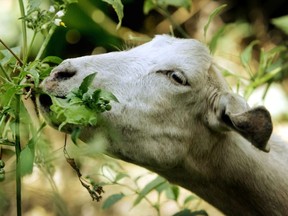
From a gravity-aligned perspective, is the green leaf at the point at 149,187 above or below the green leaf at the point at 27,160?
below

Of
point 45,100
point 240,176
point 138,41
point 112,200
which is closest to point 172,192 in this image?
point 112,200

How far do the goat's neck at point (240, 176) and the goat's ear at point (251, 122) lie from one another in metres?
0.25

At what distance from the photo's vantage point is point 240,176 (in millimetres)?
3840

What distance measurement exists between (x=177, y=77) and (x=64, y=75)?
59 centimetres

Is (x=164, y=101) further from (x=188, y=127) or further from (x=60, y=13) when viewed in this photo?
(x=60, y=13)

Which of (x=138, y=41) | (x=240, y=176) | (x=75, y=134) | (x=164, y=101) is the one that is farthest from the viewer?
(x=138, y=41)

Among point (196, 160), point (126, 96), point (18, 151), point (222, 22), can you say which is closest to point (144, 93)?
point (126, 96)

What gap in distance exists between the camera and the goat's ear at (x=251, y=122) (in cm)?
329

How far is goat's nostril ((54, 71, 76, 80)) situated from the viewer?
130 inches

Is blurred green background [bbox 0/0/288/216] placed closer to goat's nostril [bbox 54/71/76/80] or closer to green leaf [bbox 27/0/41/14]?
goat's nostril [bbox 54/71/76/80]

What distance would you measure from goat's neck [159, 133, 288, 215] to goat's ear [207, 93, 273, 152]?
25 centimetres

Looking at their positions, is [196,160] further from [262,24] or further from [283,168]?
[262,24]

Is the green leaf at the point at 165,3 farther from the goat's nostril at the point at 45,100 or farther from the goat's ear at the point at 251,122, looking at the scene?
the goat's nostril at the point at 45,100

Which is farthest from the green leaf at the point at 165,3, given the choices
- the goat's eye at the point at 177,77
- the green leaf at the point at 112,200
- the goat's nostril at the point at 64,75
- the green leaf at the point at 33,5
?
the green leaf at the point at 33,5
